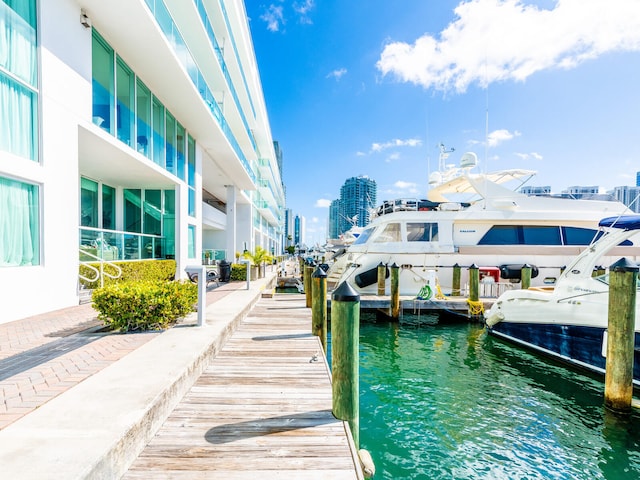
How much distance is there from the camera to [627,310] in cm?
515

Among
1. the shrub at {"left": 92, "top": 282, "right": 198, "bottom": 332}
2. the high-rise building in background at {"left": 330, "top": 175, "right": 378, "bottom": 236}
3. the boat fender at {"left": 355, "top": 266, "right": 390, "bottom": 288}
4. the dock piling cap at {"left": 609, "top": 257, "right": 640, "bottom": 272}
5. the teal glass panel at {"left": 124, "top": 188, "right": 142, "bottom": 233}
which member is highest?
the high-rise building in background at {"left": 330, "top": 175, "right": 378, "bottom": 236}

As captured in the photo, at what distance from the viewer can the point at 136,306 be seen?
536 centimetres

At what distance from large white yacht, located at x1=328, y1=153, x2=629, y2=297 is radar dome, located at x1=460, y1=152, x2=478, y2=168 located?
4.02 ft

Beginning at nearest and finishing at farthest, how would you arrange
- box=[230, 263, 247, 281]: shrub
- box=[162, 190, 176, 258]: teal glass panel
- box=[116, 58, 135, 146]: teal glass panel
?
box=[116, 58, 135, 146]: teal glass panel, box=[162, 190, 176, 258]: teal glass panel, box=[230, 263, 247, 281]: shrub

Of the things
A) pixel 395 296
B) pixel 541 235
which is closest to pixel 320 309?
pixel 395 296

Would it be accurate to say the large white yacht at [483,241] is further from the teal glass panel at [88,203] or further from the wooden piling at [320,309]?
the teal glass panel at [88,203]

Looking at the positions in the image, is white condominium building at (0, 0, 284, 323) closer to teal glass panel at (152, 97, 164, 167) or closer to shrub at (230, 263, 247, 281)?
teal glass panel at (152, 97, 164, 167)

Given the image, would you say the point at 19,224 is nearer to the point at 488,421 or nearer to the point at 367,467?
the point at 367,467

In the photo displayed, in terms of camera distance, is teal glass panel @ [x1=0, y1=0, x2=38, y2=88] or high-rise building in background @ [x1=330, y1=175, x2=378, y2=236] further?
high-rise building in background @ [x1=330, y1=175, x2=378, y2=236]

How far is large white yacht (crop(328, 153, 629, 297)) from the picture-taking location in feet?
44.4

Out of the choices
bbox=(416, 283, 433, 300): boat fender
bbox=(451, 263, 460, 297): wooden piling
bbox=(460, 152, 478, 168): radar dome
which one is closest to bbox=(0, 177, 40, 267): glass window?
bbox=(416, 283, 433, 300): boat fender

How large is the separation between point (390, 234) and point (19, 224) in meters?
12.1

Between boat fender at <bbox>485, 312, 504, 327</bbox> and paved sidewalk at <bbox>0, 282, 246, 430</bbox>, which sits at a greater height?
paved sidewalk at <bbox>0, 282, 246, 430</bbox>

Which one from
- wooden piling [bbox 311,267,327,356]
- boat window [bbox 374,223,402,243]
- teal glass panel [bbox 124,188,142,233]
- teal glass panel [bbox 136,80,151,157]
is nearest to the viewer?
wooden piling [bbox 311,267,327,356]
